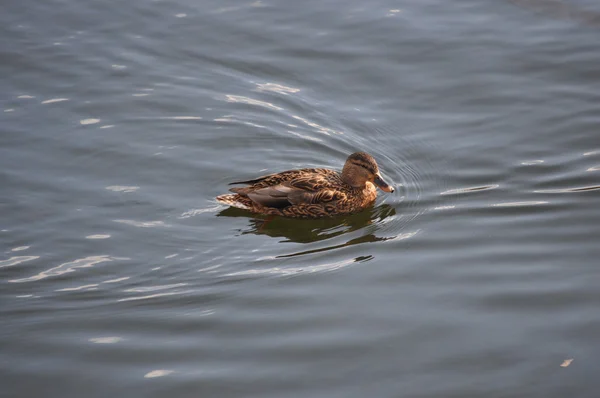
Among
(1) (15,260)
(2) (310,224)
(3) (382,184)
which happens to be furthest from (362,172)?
(1) (15,260)

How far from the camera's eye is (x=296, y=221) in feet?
29.0

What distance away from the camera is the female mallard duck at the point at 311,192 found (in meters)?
8.71

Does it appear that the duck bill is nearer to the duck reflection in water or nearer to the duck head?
the duck head

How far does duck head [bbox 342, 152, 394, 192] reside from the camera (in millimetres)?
8805

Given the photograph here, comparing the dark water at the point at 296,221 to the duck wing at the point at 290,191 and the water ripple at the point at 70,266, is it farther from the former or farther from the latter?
the duck wing at the point at 290,191

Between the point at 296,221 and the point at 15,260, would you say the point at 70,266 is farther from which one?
the point at 296,221

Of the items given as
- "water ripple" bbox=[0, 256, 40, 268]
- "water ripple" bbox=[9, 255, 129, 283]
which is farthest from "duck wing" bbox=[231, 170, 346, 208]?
"water ripple" bbox=[0, 256, 40, 268]

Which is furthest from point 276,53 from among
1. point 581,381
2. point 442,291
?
point 581,381

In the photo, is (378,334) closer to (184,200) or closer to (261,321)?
(261,321)

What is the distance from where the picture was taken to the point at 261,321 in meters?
6.47

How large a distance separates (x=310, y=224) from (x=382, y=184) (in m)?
0.85

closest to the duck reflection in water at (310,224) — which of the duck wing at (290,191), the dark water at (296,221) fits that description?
the dark water at (296,221)

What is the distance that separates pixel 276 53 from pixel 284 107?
54.8 inches

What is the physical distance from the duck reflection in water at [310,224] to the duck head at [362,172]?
0.26 meters
